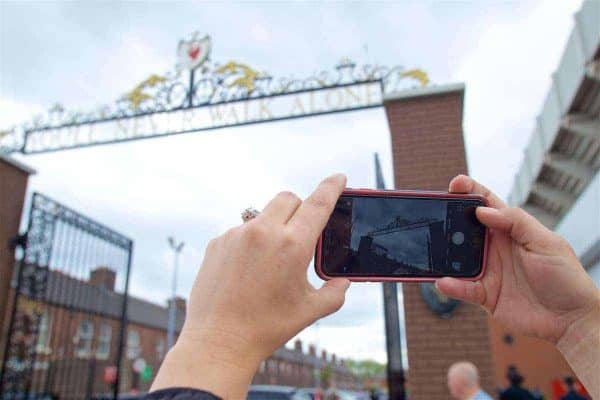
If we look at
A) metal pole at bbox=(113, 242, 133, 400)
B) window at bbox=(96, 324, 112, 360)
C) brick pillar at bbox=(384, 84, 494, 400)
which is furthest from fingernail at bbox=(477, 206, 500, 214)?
window at bbox=(96, 324, 112, 360)

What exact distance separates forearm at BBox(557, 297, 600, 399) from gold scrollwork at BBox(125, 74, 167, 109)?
243 inches

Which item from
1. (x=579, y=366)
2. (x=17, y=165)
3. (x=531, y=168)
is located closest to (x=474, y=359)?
(x=579, y=366)

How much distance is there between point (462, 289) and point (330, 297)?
1.44 feet

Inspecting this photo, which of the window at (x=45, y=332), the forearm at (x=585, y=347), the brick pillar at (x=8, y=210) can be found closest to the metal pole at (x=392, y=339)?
the forearm at (x=585, y=347)

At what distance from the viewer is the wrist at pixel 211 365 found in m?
0.75

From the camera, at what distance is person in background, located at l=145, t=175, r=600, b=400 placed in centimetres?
78

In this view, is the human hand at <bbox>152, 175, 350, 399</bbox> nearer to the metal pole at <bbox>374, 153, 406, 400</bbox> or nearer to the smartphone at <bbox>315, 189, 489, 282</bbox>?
the smartphone at <bbox>315, 189, 489, 282</bbox>

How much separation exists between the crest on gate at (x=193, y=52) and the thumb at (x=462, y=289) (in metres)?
5.91

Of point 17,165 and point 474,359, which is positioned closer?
point 474,359

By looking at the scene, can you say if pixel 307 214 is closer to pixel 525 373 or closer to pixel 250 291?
pixel 250 291

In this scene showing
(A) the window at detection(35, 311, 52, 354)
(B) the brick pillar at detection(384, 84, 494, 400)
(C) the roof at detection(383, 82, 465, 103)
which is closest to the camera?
(B) the brick pillar at detection(384, 84, 494, 400)

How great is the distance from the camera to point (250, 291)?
82 cm

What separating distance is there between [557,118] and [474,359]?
10.2 meters

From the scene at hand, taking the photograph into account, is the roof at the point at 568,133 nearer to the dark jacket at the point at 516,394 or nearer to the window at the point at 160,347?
the dark jacket at the point at 516,394
